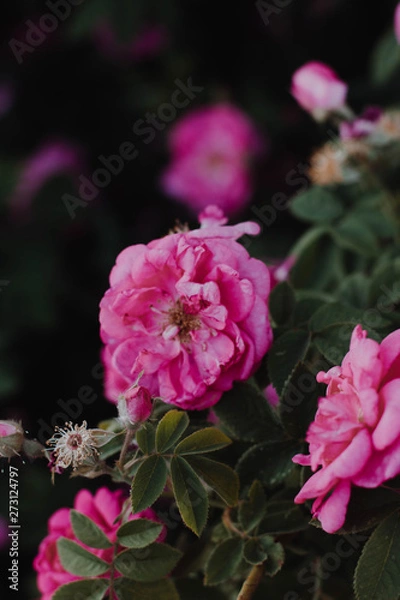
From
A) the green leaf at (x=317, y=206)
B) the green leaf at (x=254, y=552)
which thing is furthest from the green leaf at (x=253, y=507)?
the green leaf at (x=317, y=206)

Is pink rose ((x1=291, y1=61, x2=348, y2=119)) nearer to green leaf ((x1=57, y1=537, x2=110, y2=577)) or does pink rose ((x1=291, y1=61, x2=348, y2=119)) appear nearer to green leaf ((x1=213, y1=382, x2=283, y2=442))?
green leaf ((x1=213, y1=382, x2=283, y2=442))

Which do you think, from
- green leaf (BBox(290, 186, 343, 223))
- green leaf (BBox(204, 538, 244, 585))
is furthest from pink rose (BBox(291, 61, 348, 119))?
green leaf (BBox(204, 538, 244, 585))

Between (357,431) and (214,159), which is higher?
(357,431)

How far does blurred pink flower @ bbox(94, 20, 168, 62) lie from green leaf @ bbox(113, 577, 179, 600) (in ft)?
4.08

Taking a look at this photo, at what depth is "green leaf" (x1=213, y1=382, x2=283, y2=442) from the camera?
2.10 feet

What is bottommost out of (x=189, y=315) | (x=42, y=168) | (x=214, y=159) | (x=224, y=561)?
(x=214, y=159)

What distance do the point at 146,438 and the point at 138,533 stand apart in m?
Answer: 0.07

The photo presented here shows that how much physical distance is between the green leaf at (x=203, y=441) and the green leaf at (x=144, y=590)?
0.11 metres

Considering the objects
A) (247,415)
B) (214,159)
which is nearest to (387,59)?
(214,159)

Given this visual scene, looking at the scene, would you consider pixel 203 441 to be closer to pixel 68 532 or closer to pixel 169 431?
pixel 169 431

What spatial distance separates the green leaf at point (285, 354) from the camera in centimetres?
63

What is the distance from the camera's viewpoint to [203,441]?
0.58m

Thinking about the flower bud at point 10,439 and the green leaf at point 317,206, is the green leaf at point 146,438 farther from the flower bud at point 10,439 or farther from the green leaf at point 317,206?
the green leaf at point 317,206

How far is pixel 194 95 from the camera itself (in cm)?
172
